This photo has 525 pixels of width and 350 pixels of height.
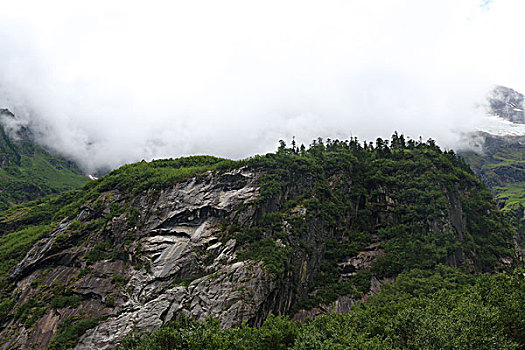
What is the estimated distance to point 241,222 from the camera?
9475 cm

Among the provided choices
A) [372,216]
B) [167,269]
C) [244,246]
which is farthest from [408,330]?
[372,216]

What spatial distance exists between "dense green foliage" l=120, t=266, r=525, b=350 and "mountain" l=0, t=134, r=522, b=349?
2.35 meters

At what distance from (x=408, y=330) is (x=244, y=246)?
4947 cm

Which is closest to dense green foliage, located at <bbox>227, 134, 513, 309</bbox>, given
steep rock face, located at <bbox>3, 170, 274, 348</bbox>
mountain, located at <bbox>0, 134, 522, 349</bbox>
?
mountain, located at <bbox>0, 134, 522, 349</bbox>

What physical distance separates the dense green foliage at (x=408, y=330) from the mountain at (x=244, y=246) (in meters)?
2.35

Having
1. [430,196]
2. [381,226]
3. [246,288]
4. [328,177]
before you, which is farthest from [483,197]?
[246,288]

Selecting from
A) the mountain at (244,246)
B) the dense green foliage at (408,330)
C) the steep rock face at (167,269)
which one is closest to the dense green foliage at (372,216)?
the mountain at (244,246)

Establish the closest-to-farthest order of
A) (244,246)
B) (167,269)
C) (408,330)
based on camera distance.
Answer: (408,330), (167,269), (244,246)

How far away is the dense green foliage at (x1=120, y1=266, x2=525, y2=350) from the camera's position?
130 ft

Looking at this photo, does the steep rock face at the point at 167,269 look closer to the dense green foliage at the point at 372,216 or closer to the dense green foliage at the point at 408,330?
the dense green foliage at the point at 372,216

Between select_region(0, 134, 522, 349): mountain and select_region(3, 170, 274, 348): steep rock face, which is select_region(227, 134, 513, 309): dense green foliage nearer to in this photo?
select_region(0, 134, 522, 349): mountain

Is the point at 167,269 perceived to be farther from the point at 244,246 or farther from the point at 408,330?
the point at 408,330

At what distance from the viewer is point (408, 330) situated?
4650 cm

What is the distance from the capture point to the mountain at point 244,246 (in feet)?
244
